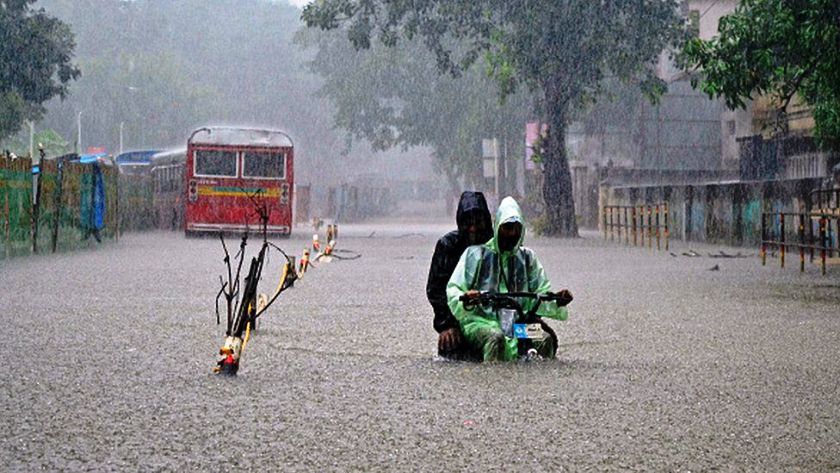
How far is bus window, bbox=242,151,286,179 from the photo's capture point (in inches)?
1409

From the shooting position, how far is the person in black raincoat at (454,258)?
9.48 meters

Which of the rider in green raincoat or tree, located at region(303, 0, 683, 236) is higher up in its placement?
tree, located at region(303, 0, 683, 236)

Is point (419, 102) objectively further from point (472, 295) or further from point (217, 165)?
point (472, 295)

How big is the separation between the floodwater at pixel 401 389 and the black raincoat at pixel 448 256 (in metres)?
0.37

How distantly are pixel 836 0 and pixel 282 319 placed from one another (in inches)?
343

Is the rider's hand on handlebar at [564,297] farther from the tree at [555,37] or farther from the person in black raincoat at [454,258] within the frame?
the tree at [555,37]

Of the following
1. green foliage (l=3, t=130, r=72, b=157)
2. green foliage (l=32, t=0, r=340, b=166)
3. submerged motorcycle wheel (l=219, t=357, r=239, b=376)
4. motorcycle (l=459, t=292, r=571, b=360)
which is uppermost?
green foliage (l=32, t=0, r=340, b=166)

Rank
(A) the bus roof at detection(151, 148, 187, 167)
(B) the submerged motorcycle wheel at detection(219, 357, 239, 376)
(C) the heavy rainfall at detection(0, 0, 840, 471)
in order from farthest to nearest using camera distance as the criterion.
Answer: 1. (A) the bus roof at detection(151, 148, 187, 167)
2. (B) the submerged motorcycle wheel at detection(219, 357, 239, 376)
3. (C) the heavy rainfall at detection(0, 0, 840, 471)

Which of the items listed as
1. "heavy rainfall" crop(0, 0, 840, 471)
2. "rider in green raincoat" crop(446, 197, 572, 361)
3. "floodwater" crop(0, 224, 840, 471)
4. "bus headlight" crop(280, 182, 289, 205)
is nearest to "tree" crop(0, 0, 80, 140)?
"heavy rainfall" crop(0, 0, 840, 471)

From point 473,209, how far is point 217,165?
26.9 metres

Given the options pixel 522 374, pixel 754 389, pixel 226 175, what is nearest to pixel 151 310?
pixel 522 374

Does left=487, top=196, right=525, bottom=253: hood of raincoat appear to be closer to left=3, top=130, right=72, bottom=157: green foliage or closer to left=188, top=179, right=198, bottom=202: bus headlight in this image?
left=188, top=179, right=198, bottom=202: bus headlight

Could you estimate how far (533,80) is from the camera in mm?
38281

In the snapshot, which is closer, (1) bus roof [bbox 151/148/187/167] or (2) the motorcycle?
(2) the motorcycle
